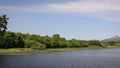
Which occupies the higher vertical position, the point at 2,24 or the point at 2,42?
the point at 2,24

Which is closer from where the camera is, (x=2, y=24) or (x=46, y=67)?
(x=46, y=67)

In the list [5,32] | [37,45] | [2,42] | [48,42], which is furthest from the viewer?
[48,42]

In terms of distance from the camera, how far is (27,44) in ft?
522

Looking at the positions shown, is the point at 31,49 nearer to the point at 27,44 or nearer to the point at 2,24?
the point at 27,44

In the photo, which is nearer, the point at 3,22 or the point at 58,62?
the point at 58,62

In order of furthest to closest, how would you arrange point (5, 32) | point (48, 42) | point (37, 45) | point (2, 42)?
point (48, 42) → point (37, 45) → point (5, 32) → point (2, 42)

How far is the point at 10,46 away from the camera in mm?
145625

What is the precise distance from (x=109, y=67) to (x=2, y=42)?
84755 millimetres

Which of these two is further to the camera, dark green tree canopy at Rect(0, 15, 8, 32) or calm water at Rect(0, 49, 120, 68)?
dark green tree canopy at Rect(0, 15, 8, 32)

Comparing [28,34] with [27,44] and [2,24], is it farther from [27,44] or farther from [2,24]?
[2,24]

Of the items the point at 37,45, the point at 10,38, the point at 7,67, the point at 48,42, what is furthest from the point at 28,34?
the point at 7,67

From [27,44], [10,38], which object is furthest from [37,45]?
[10,38]

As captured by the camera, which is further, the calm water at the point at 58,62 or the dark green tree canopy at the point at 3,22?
the dark green tree canopy at the point at 3,22

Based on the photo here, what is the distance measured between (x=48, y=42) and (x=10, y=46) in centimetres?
4447
